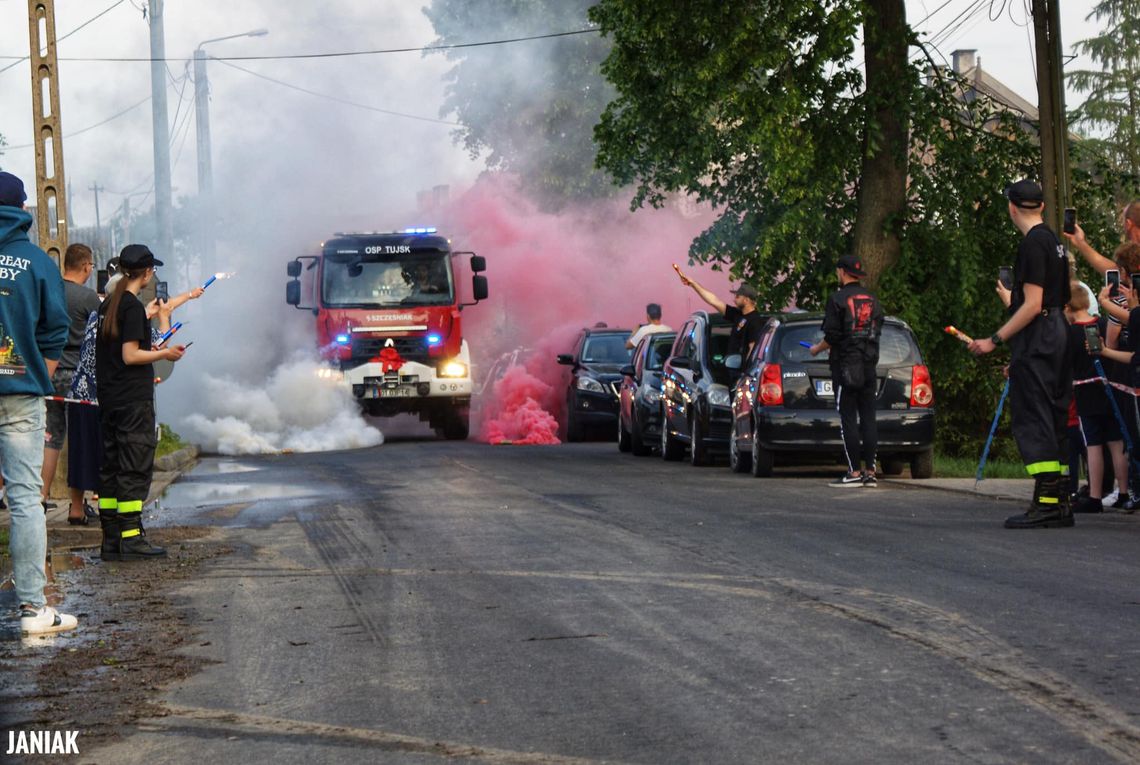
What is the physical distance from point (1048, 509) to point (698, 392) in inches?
332

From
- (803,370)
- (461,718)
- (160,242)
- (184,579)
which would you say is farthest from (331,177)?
(461,718)

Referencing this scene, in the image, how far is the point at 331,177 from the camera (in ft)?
139

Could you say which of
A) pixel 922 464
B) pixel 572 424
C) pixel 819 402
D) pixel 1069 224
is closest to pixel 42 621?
pixel 1069 224

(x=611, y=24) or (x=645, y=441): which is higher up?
(x=611, y=24)

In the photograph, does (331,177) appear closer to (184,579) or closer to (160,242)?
(160,242)

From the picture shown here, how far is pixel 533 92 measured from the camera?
2119 inches

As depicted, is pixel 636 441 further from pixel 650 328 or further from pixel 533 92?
pixel 533 92

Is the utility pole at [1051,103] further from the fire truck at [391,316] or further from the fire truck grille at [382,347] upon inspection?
the fire truck grille at [382,347]

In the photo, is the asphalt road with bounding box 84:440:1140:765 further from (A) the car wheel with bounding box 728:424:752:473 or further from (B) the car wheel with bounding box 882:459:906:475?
(A) the car wheel with bounding box 728:424:752:473

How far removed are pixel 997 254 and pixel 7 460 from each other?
17.7 meters

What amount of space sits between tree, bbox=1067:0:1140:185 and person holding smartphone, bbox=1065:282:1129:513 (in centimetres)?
3420

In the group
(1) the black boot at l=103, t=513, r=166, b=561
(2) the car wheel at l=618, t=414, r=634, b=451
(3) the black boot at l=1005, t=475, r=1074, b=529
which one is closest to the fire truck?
(2) the car wheel at l=618, t=414, r=634, b=451

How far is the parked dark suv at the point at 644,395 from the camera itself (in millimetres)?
21891

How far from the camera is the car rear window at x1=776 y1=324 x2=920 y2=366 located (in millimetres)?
16406
